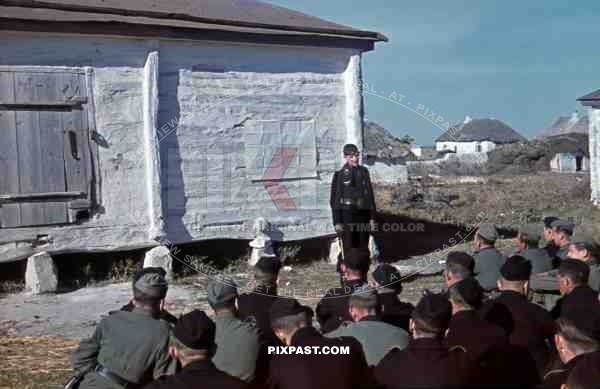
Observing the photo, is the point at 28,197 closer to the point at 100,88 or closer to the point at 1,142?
the point at 1,142

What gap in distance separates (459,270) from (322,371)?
237 cm

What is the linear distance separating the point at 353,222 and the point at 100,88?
12.0 feet

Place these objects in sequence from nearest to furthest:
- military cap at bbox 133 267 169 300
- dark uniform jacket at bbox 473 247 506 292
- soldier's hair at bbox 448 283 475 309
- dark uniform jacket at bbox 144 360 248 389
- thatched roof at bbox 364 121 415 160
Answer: dark uniform jacket at bbox 144 360 248 389 → military cap at bbox 133 267 169 300 → soldier's hair at bbox 448 283 475 309 → dark uniform jacket at bbox 473 247 506 292 → thatched roof at bbox 364 121 415 160

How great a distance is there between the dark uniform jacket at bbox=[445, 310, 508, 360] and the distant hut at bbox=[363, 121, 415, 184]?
67.0 ft

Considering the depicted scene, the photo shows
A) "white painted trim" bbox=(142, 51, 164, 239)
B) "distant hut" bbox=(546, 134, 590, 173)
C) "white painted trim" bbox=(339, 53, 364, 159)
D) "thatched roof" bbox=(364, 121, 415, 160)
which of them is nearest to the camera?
"white painted trim" bbox=(142, 51, 164, 239)

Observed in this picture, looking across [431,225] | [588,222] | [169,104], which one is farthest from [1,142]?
[588,222]

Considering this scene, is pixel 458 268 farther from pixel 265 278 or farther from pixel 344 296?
pixel 265 278

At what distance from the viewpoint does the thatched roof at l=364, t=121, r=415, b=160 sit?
25923 mm

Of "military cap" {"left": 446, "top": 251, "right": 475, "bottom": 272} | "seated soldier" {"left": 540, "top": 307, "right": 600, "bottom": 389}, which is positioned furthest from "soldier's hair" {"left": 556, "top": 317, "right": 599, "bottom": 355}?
"military cap" {"left": 446, "top": 251, "right": 475, "bottom": 272}

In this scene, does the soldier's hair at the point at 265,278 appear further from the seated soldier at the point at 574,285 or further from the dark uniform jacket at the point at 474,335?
the seated soldier at the point at 574,285

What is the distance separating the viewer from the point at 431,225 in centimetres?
1717

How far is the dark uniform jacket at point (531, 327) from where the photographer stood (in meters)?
5.37

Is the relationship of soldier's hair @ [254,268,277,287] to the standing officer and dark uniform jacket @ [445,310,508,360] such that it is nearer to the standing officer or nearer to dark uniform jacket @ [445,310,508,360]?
dark uniform jacket @ [445,310,508,360]

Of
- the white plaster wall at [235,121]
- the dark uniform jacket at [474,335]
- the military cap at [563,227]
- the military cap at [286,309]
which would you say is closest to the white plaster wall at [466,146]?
the white plaster wall at [235,121]
